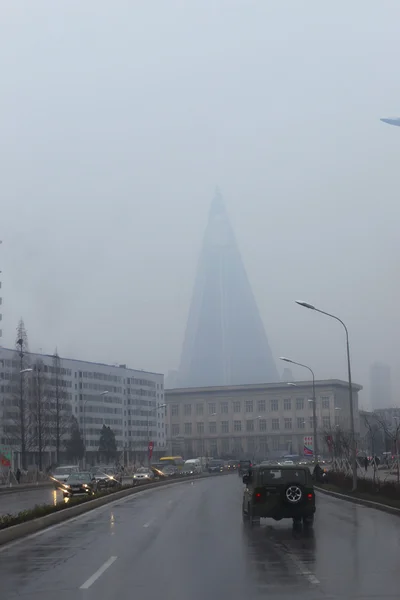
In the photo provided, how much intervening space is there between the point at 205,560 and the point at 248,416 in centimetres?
14942

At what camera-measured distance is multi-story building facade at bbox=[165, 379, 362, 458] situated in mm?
161250

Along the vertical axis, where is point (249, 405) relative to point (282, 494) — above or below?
above

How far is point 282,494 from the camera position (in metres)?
23.6

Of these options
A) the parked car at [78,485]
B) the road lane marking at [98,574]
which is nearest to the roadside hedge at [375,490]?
the parked car at [78,485]

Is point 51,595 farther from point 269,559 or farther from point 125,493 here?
point 125,493

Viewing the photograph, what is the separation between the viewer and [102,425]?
141875mm

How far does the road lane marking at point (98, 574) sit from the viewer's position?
13.6 meters

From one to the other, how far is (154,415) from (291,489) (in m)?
139

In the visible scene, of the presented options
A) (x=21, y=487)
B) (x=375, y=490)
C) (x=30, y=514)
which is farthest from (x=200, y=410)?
(x=30, y=514)

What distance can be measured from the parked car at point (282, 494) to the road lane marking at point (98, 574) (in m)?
7.31

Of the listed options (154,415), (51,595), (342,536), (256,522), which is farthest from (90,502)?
(154,415)

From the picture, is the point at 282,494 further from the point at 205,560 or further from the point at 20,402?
the point at 20,402

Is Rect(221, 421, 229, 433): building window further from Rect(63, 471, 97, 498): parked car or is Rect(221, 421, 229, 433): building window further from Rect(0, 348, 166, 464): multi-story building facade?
Rect(63, 471, 97, 498): parked car

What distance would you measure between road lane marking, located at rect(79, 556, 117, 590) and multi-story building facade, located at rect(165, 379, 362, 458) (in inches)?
5583
